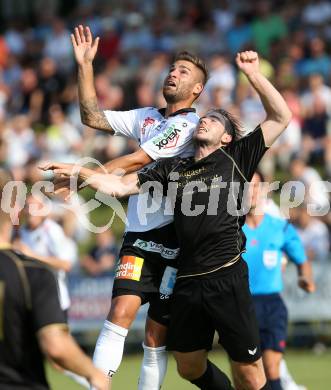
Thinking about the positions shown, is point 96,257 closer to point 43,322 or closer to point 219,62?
point 219,62

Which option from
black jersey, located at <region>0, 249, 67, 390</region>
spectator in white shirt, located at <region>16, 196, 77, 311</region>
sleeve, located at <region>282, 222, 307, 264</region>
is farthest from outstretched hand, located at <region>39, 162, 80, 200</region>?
spectator in white shirt, located at <region>16, 196, 77, 311</region>

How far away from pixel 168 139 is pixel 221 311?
4.43ft

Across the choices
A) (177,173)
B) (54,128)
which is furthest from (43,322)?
(54,128)

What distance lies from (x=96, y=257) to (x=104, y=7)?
9082mm

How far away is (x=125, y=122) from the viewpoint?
831cm

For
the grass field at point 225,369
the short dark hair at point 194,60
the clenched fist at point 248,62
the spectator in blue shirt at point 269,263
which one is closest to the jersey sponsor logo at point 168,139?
the short dark hair at point 194,60

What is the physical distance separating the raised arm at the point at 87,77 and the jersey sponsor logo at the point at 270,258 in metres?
2.44

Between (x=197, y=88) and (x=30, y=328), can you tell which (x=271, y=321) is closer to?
(x=197, y=88)

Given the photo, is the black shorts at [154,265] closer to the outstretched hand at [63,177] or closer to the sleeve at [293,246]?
the outstretched hand at [63,177]

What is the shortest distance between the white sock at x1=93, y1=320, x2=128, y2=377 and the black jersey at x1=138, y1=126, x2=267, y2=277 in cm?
66

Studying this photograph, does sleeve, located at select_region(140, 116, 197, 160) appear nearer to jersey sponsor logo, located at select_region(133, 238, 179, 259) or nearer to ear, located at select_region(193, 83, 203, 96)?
ear, located at select_region(193, 83, 203, 96)

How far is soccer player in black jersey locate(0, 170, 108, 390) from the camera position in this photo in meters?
5.27

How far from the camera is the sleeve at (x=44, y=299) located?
17.3 ft

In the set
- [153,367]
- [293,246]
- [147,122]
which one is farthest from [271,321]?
[147,122]
